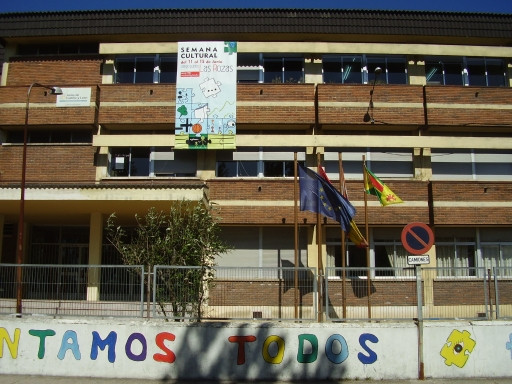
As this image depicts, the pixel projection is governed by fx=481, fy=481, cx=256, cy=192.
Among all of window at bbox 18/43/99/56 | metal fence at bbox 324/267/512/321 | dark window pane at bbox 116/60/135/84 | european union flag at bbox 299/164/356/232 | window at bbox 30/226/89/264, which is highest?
window at bbox 18/43/99/56

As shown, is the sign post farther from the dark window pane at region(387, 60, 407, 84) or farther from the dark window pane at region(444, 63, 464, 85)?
the dark window pane at region(444, 63, 464, 85)

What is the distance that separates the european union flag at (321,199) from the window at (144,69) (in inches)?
321

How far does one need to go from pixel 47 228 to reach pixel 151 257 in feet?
28.5

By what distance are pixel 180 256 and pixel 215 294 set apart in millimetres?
1353

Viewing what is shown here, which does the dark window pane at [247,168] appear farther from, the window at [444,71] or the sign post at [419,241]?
the sign post at [419,241]

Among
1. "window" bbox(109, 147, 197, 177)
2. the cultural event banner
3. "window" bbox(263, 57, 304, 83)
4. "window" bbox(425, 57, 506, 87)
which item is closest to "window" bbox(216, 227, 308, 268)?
"window" bbox(109, 147, 197, 177)

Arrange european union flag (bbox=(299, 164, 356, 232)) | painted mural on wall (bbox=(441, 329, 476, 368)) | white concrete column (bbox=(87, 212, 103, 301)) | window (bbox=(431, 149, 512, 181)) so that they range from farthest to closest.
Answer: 1. window (bbox=(431, 149, 512, 181))
2. white concrete column (bbox=(87, 212, 103, 301))
3. european union flag (bbox=(299, 164, 356, 232))
4. painted mural on wall (bbox=(441, 329, 476, 368))

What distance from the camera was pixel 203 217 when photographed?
1169cm

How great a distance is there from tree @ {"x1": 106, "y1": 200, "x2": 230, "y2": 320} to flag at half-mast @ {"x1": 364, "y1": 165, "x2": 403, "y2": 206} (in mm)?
4678

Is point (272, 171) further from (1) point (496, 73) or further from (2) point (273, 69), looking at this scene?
(1) point (496, 73)

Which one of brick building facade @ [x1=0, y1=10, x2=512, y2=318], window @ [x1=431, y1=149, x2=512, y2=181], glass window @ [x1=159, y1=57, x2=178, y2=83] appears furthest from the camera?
glass window @ [x1=159, y1=57, x2=178, y2=83]

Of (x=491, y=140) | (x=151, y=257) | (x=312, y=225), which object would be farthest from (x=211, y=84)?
(x=491, y=140)

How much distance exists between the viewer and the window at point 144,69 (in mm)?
17609

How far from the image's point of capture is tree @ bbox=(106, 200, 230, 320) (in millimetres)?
9656
